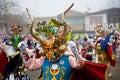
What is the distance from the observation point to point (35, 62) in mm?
6055

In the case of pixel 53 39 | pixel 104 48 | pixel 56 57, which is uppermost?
pixel 53 39

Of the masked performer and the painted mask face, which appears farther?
the masked performer

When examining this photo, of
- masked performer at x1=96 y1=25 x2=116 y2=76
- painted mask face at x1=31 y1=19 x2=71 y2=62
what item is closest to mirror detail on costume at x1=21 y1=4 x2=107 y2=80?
painted mask face at x1=31 y1=19 x2=71 y2=62

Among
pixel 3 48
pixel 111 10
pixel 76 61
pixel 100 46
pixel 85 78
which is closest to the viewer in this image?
pixel 76 61

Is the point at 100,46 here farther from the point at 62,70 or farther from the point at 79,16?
the point at 79,16

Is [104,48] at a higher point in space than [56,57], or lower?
lower

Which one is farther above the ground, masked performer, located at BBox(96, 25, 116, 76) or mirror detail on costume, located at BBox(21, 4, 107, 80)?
mirror detail on costume, located at BBox(21, 4, 107, 80)

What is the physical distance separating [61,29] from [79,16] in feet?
141

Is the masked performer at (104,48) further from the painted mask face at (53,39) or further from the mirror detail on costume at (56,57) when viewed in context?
the painted mask face at (53,39)

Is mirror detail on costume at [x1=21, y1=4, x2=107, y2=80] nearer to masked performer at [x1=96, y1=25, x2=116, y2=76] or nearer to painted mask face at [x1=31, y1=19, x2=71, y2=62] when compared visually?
painted mask face at [x1=31, y1=19, x2=71, y2=62]

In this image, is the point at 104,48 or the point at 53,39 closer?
the point at 53,39

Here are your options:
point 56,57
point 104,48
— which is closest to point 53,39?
point 56,57

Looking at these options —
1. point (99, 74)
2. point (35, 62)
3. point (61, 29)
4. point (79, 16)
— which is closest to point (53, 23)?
point (61, 29)

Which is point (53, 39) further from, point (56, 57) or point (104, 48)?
point (104, 48)
